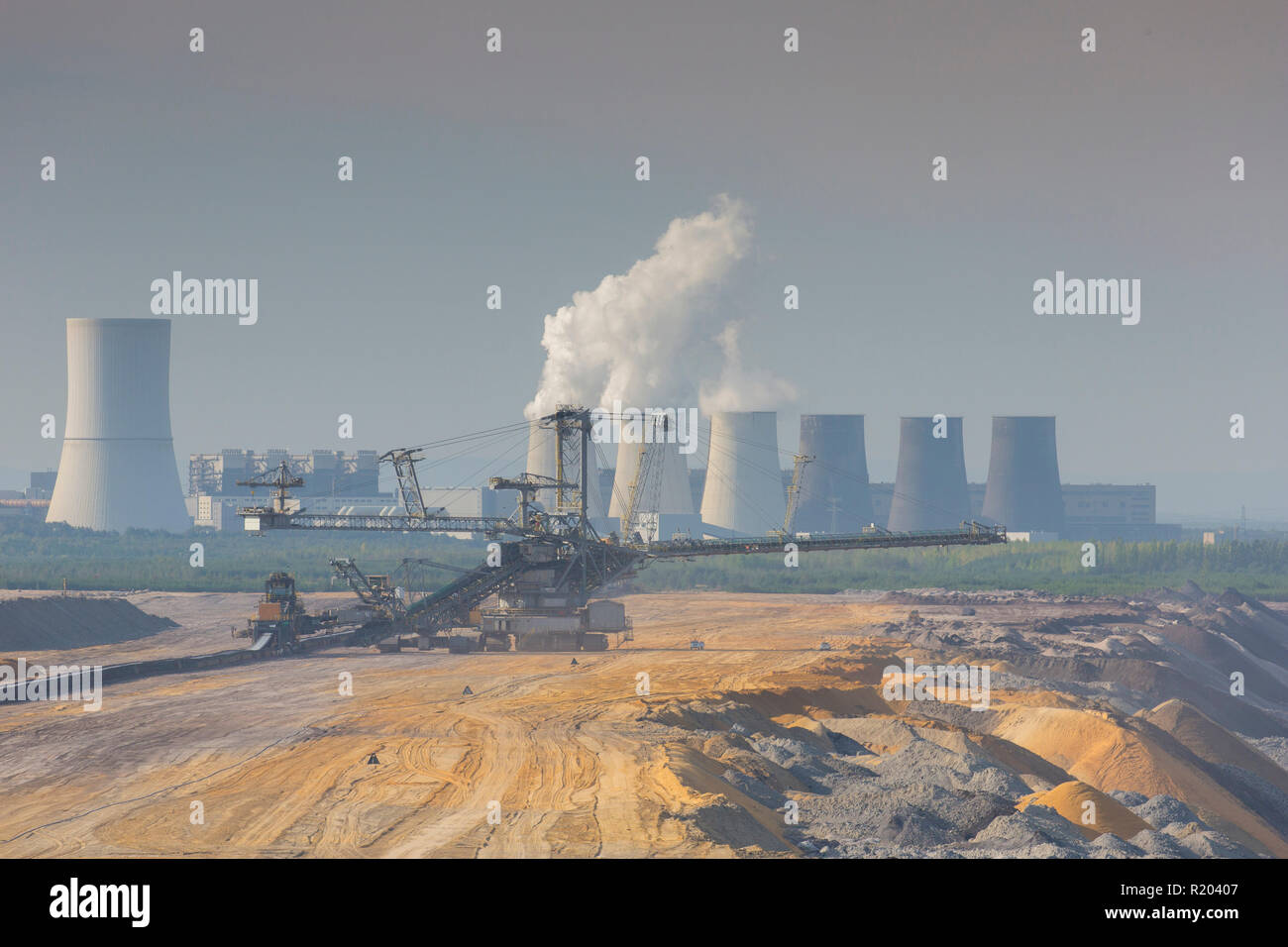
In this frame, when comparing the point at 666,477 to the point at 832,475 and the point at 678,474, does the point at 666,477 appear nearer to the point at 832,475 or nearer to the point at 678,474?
the point at 678,474

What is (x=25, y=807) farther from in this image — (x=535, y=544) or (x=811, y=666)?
(x=535, y=544)

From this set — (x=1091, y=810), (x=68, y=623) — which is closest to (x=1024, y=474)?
(x=68, y=623)

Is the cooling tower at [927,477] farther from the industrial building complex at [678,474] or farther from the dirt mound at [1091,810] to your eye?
the dirt mound at [1091,810]

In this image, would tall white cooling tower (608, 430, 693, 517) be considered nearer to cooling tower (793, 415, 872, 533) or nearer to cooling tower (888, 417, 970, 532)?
cooling tower (793, 415, 872, 533)

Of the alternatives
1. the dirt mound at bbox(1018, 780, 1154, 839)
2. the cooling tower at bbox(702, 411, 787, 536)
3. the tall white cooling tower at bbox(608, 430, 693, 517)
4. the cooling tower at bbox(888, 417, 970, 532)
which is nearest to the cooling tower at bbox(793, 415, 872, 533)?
the cooling tower at bbox(888, 417, 970, 532)

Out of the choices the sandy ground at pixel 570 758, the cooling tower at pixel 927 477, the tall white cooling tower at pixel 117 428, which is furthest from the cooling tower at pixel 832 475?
the sandy ground at pixel 570 758

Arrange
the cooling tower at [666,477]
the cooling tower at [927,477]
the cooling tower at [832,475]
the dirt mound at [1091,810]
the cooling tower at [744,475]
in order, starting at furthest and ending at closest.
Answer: the cooling tower at [927,477], the cooling tower at [832,475], the cooling tower at [744,475], the cooling tower at [666,477], the dirt mound at [1091,810]
